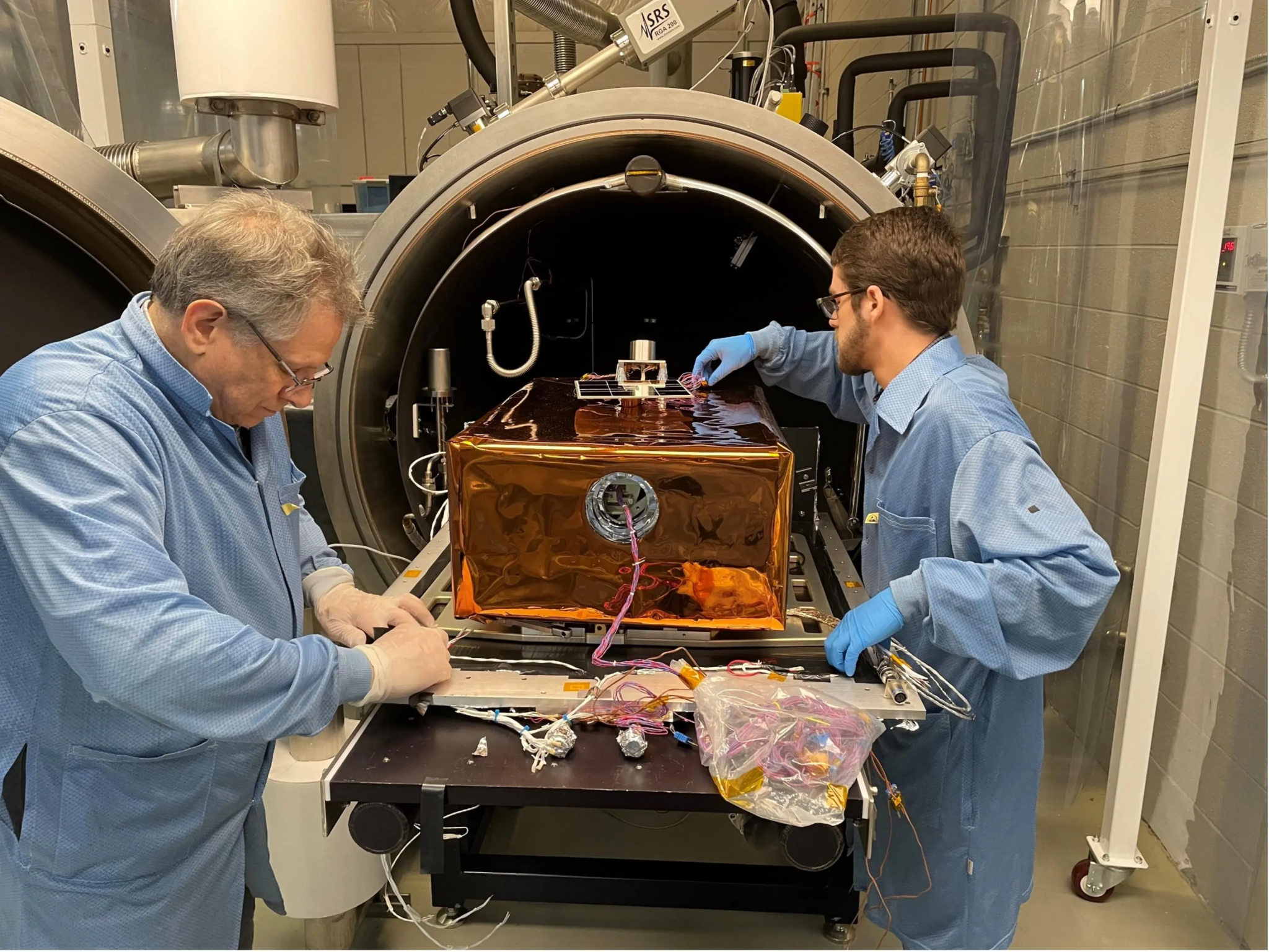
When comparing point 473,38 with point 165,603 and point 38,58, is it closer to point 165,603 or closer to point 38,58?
point 38,58

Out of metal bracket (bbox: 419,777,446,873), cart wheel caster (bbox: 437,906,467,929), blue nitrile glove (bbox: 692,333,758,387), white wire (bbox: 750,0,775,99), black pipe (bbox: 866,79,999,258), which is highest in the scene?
white wire (bbox: 750,0,775,99)

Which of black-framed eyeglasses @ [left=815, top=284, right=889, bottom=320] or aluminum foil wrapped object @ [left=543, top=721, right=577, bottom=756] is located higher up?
black-framed eyeglasses @ [left=815, top=284, right=889, bottom=320]

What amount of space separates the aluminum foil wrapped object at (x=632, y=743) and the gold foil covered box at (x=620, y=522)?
19 cm

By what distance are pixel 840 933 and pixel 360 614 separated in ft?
3.28

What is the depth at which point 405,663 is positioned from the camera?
37.8 inches

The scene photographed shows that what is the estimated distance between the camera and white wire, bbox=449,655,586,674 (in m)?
1.07

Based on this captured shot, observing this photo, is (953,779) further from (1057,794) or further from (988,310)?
(988,310)

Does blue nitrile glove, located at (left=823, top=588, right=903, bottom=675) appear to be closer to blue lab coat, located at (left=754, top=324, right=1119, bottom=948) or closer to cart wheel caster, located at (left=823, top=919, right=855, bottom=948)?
blue lab coat, located at (left=754, top=324, right=1119, bottom=948)

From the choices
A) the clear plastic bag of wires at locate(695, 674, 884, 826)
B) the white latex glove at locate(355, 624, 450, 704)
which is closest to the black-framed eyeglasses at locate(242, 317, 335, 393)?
the white latex glove at locate(355, 624, 450, 704)

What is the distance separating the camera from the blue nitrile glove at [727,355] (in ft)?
5.29

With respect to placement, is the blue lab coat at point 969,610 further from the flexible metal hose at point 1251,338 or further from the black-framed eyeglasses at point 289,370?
the black-framed eyeglasses at point 289,370

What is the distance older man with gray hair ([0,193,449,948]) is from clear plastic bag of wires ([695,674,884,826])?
1.08 ft

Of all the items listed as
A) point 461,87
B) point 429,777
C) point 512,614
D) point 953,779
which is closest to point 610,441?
point 512,614

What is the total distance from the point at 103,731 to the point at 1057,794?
5.81ft
